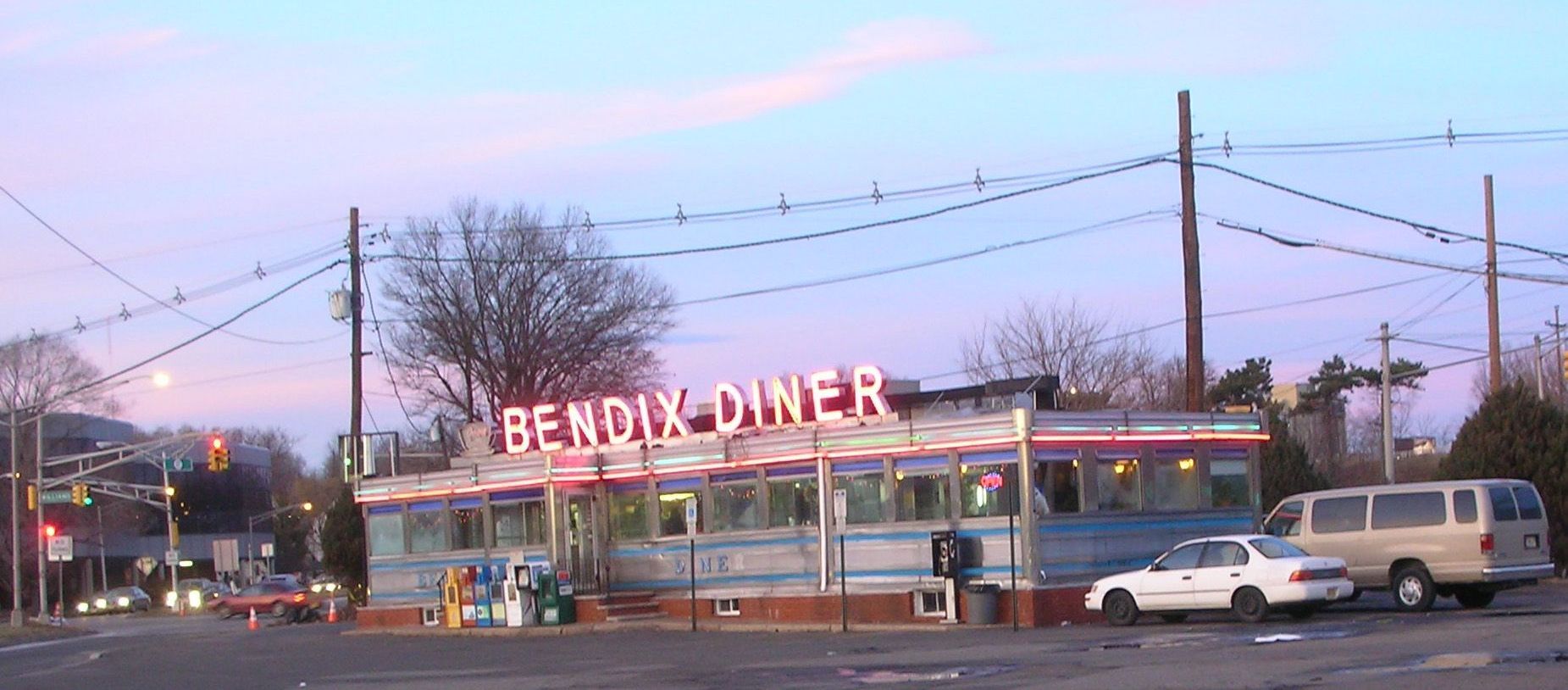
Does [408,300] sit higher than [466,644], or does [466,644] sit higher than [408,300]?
[408,300]

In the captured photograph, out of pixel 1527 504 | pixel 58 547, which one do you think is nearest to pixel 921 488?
pixel 1527 504

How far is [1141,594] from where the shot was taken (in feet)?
89.7

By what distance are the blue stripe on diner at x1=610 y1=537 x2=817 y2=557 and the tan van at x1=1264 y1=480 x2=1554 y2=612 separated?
9.37 meters

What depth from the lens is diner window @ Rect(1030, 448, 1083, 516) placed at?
29.8 m

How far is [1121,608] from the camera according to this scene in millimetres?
27719

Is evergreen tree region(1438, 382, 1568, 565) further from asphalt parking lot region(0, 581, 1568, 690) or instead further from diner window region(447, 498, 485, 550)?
diner window region(447, 498, 485, 550)

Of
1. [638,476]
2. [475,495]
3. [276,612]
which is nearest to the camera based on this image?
[638,476]

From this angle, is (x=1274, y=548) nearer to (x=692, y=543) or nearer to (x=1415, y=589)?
(x=1415, y=589)

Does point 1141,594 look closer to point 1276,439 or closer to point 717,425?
point 717,425

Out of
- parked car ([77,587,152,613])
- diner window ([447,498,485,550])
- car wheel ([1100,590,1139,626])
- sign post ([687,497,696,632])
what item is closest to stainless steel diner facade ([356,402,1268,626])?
diner window ([447,498,485,550])

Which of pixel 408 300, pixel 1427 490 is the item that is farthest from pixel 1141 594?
pixel 408 300

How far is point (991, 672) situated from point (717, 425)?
50.1 feet

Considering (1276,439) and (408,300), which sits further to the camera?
(408,300)

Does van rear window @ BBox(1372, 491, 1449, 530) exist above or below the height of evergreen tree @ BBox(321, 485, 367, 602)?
above
